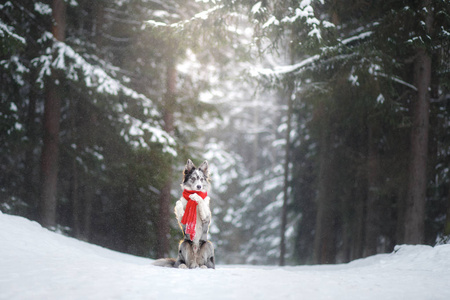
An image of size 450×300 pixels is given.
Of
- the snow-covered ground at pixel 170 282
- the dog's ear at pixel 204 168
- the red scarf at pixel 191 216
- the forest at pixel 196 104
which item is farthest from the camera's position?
the forest at pixel 196 104

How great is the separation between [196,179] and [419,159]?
8.44m

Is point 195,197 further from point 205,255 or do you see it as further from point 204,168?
point 205,255

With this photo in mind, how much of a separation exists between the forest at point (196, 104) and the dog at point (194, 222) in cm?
613

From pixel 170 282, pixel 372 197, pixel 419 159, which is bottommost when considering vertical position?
pixel 170 282

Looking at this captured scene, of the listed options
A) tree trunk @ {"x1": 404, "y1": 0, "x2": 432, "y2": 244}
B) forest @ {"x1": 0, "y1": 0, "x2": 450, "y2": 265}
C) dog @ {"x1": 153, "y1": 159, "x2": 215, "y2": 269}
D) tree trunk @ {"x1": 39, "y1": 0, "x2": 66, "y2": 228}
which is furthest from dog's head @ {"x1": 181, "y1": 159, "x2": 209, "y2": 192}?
tree trunk @ {"x1": 39, "y1": 0, "x2": 66, "y2": 228}

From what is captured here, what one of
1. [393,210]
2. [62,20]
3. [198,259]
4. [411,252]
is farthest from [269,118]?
[198,259]

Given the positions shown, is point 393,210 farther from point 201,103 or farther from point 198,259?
point 198,259

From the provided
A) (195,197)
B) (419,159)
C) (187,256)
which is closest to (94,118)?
(195,197)

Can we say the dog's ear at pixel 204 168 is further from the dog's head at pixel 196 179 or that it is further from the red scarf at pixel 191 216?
the red scarf at pixel 191 216

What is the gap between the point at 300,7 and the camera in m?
11.3

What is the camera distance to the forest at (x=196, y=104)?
12.4 metres

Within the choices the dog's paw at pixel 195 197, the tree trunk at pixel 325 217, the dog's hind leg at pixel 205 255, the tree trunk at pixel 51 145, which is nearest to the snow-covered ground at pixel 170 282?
the dog's hind leg at pixel 205 255

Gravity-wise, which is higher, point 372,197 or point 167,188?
point 167,188

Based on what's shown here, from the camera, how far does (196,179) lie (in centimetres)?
700
